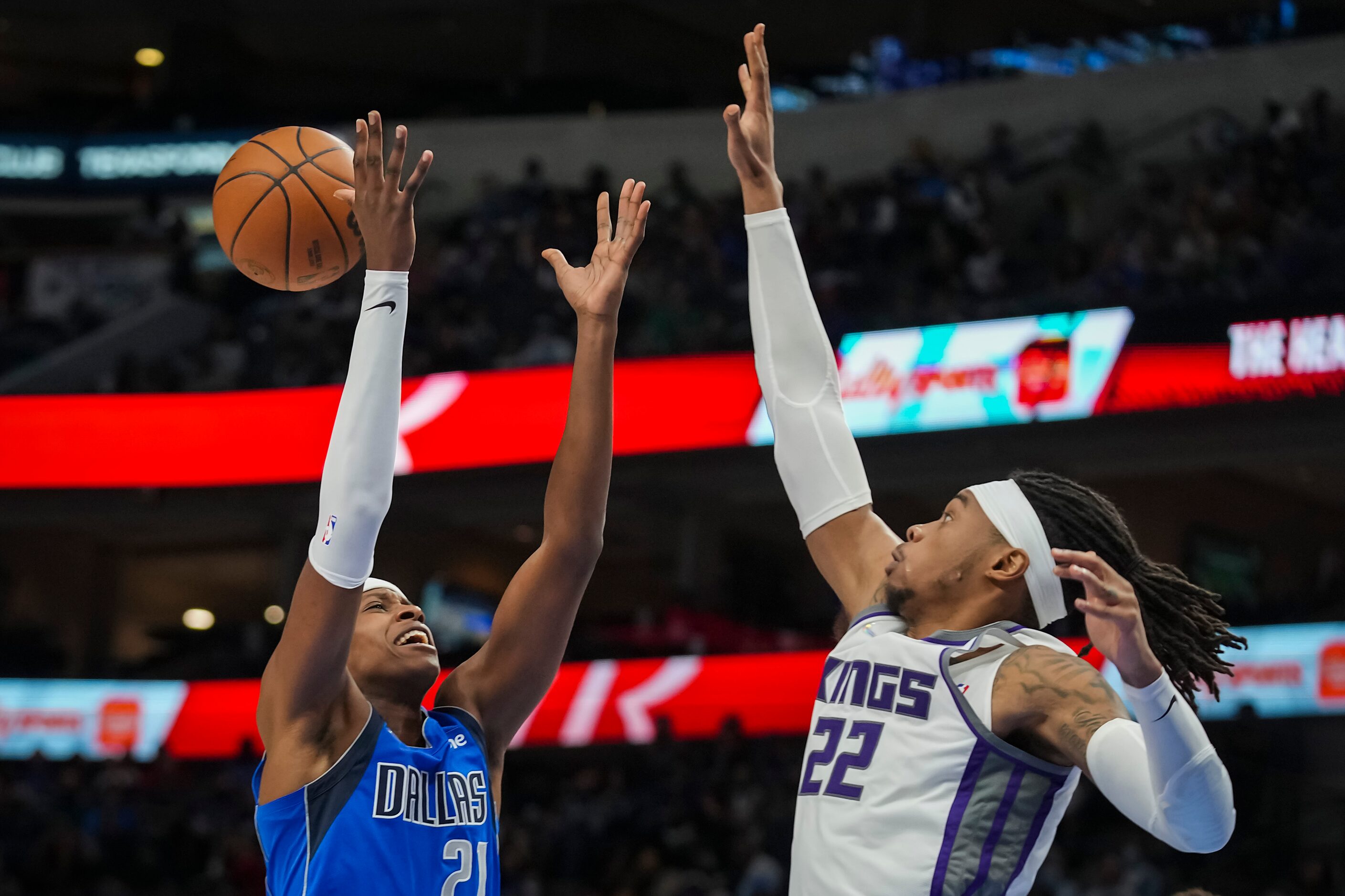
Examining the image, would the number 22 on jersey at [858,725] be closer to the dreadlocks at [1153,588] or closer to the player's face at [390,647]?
the dreadlocks at [1153,588]

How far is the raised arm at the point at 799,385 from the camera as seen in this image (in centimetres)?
318

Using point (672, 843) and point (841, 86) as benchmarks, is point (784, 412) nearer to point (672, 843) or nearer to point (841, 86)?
point (672, 843)

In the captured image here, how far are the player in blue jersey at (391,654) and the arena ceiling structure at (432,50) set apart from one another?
59.8 feet

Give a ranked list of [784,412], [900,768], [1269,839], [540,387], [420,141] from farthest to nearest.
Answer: [420,141] → [540,387] → [1269,839] → [784,412] → [900,768]

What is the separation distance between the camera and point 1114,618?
219 centimetres

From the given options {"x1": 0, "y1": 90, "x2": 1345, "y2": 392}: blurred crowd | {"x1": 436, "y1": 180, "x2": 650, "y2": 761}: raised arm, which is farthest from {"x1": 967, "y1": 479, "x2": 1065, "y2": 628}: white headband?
{"x1": 0, "y1": 90, "x2": 1345, "y2": 392}: blurred crowd

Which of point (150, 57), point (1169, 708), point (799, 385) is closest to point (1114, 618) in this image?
point (1169, 708)

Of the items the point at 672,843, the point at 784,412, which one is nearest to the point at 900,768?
the point at 784,412

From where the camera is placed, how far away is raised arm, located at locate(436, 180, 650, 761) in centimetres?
323

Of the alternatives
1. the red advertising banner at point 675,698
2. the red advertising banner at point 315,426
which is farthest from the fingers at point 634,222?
the red advertising banner at point 675,698

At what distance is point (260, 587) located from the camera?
2139 centimetres

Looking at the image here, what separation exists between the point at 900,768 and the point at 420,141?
1957 cm

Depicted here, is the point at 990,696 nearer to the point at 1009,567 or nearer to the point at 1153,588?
the point at 1009,567

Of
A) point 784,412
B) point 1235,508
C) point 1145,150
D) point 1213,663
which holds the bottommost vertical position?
point 1235,508
